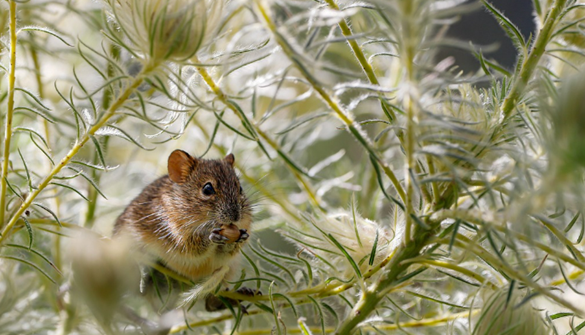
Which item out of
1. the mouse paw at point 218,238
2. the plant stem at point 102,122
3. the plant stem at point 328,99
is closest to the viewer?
the plant stem at point 328,99

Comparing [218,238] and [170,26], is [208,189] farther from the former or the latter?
[170,26]

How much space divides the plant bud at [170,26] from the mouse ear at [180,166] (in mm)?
407

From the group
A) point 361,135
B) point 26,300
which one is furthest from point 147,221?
point 361,135

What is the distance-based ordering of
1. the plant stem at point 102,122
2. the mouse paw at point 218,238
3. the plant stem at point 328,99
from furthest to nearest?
the mouse paw at point 218,238 < the plant stem at point 102,122 < the plant stem at point 328,99

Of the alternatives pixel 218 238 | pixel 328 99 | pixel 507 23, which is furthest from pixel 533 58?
pixel 218 238

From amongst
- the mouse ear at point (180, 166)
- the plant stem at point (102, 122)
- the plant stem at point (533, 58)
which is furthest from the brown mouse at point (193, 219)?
the plant stem at point (533, 58)

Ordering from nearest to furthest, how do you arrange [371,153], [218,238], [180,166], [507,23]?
[371,153]
[507,23]
[218,238]
[180,166]

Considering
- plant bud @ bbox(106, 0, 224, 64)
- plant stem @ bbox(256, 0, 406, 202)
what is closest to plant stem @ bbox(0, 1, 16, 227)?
plant bud @ bbox(106, 0, 224, 64)

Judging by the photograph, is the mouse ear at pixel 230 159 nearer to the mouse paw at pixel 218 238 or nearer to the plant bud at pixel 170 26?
the mouse paw at pixel 218 238

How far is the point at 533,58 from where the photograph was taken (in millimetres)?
583

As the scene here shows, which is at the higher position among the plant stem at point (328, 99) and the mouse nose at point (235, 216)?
the plant stem at point (328, 99)

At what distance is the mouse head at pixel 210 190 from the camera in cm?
92

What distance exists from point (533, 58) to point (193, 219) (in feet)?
1.84

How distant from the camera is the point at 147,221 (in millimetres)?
944
